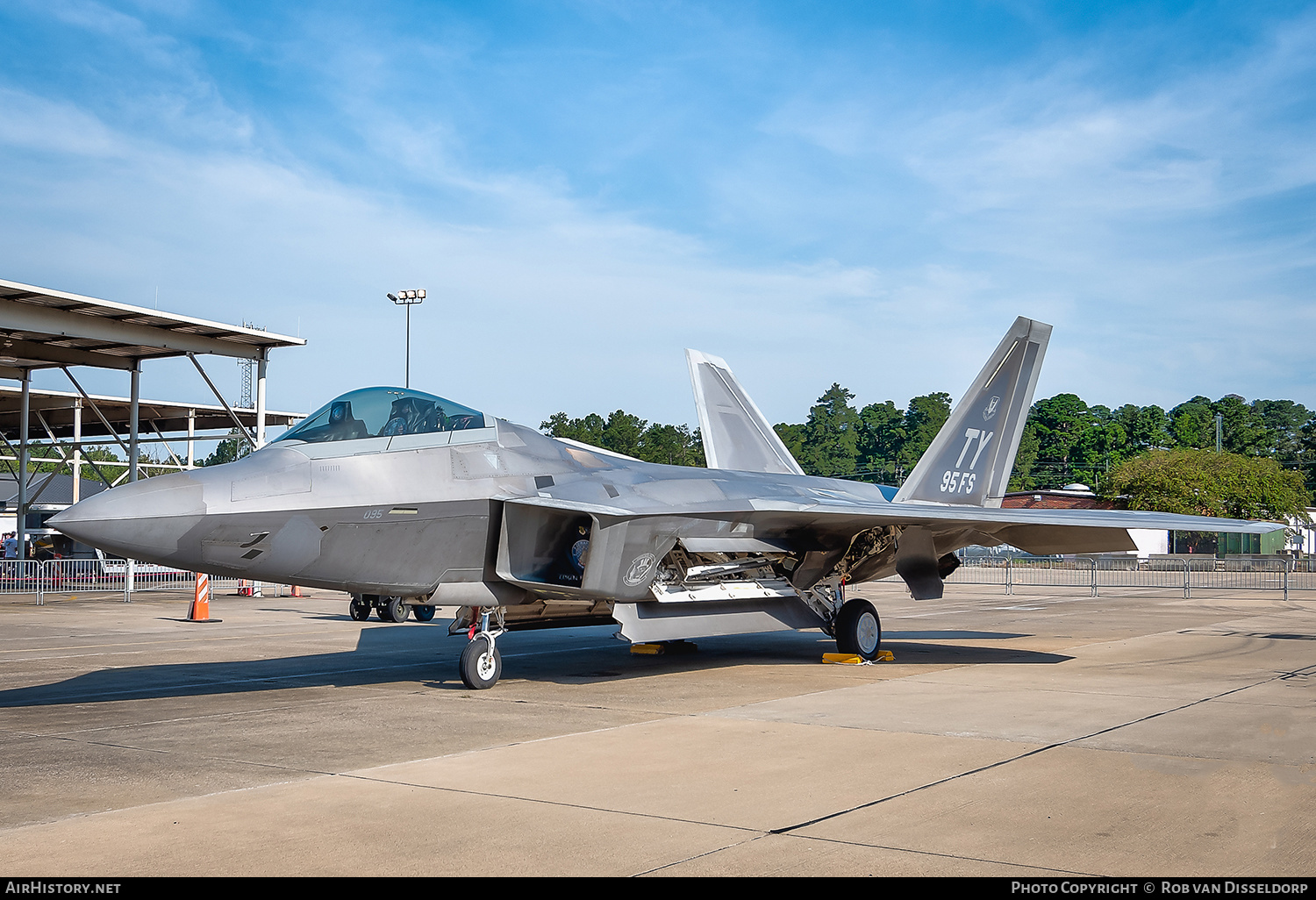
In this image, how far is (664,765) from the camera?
599cm

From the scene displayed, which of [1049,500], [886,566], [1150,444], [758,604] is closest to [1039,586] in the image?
[886,566]

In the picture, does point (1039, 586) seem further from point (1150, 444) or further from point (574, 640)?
point (1150, 444)

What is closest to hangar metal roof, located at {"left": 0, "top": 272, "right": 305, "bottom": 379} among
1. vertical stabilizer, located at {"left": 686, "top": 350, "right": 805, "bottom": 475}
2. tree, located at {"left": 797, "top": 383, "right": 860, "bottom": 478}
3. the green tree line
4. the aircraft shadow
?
the aircraft shadow

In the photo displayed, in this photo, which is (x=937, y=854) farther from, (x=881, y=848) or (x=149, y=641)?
(x=149, y=641)

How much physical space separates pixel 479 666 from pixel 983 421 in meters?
8.66

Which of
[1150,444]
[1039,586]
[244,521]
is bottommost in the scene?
[1039,586]

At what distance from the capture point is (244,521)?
778 cm

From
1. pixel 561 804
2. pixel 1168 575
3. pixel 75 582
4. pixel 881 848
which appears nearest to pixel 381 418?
pixel 561 804

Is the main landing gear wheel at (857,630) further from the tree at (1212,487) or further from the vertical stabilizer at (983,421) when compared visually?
the tree at (1212,487)

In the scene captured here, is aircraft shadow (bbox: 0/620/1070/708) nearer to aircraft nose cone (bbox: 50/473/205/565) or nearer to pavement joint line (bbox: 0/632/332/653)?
pavement joint line (bbox: 0/632/332/653)

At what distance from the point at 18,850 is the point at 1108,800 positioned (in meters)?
4.98

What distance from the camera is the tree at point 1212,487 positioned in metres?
55.3

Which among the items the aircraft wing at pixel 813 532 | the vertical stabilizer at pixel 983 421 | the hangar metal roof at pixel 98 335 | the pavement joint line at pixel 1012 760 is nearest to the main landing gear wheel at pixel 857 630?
the aircraft wing at pixel 813 532

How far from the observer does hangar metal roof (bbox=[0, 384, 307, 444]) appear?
36.9 metres
